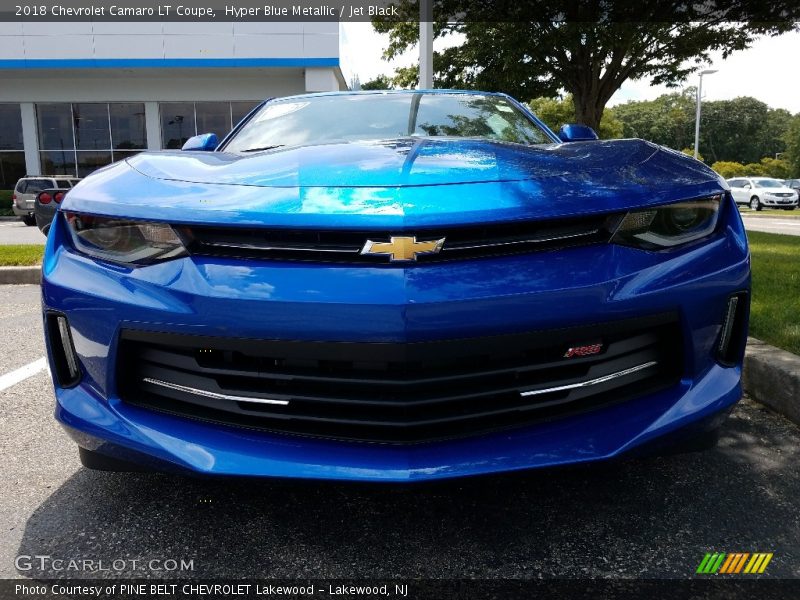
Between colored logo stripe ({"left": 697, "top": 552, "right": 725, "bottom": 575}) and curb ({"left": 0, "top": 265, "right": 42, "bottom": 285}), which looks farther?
curb ({"left": 0, "top": 265, "right": 42, "bottom": 285})

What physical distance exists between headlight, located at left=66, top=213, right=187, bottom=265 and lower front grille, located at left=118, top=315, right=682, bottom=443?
215mm

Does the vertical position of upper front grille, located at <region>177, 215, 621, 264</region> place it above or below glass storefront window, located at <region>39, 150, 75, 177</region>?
above

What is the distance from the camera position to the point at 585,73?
12.0 m

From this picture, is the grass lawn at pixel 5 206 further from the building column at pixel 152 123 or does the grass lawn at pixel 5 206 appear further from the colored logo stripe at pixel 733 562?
the colored logo stripe at pixel 733 562

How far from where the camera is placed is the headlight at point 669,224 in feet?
5.69

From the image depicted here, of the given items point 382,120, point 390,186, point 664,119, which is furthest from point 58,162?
point 664,119

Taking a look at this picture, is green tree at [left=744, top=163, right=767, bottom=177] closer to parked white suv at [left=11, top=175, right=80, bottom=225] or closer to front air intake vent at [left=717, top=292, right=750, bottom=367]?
parked white suv at [left=11, top=175, right=80, bottom=225]

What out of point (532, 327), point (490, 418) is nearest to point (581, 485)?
point (490, 418)

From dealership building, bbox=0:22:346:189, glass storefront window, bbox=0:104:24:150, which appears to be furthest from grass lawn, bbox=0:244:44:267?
glass storefront window, bbox=0:104:24:150

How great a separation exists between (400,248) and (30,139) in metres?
28.0

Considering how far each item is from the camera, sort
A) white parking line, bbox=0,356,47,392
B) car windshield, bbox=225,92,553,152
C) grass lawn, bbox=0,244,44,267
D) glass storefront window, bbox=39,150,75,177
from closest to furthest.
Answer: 1. car windshield, bbox=225,92,553,152
2. white parking line, bbox=0,356,47,392
3. grass lawn, bbox=0,244,44,267
4. glass storefront window, bbox=39,150,75,177

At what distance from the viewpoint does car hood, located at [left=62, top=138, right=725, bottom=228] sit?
5.29 feet

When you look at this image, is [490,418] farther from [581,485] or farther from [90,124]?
[90,124]

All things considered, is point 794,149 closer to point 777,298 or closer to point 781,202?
point 781,202
